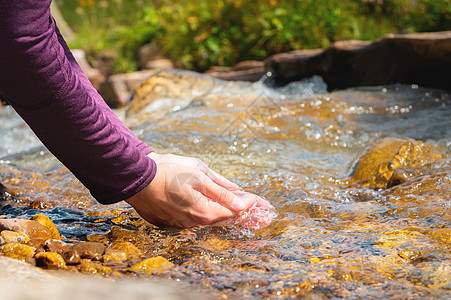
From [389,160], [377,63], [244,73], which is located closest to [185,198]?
[389,160]

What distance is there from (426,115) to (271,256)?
343cm

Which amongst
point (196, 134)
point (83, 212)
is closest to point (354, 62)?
point (196, 134)

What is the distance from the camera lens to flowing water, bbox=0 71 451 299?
5.09 ft

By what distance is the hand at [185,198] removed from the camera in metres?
1.82

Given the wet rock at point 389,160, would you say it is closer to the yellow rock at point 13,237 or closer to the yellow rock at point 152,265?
the yellow rock at point 152,265

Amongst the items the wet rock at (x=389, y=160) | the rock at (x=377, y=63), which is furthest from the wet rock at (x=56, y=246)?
the rock at (x=377, y=63)

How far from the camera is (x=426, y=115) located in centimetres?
464

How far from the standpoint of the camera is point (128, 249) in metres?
1.74

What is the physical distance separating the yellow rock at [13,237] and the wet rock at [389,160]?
5.61 ft

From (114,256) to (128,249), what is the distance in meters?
0.08

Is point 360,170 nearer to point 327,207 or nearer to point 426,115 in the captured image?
point 327,207

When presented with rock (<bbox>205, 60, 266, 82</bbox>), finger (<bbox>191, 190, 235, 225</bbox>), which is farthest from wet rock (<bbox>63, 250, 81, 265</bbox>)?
rock (<bbox>205, 60, 266, 82</bbox>)

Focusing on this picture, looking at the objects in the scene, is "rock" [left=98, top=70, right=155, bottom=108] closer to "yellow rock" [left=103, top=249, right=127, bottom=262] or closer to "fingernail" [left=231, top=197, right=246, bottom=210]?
"fingernail" [left=231, top=197, right=246, bottom=210]

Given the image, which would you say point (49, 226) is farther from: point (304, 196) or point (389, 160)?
point (389, 160)
